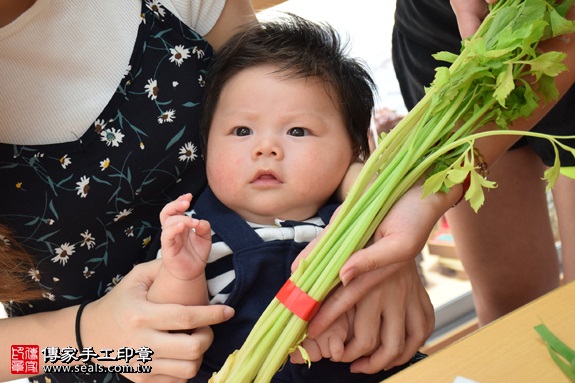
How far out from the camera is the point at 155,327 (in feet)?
3.83

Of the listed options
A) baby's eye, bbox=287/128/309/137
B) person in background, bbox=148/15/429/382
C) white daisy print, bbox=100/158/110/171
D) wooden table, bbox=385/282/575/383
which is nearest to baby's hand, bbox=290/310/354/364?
person in background, bbox=148/15/429/382

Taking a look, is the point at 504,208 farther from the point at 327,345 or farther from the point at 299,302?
the point at 299,302

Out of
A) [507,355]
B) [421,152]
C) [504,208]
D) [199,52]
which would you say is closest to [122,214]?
[199,52]

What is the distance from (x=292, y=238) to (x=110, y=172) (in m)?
0.40

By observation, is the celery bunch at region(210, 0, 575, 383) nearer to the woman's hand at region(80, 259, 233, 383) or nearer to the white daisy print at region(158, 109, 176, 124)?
the woman's hand at region(80, 259, 233, 383)

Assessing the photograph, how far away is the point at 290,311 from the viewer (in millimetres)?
1029

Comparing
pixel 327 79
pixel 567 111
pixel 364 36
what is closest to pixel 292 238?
pixel 327 79

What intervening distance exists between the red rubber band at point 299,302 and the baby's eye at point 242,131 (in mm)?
470

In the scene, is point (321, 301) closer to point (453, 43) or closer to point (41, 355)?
point (41, 355)

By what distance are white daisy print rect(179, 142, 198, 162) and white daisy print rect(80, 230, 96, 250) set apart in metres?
0.25

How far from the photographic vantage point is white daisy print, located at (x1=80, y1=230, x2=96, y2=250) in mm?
1341

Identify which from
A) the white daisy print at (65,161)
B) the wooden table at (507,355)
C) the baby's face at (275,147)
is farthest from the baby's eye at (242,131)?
the wooden table at (507,355)

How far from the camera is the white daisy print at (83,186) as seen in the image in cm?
131

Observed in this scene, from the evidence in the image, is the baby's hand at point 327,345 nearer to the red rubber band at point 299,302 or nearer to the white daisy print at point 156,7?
the red rubber band at point 299,302
